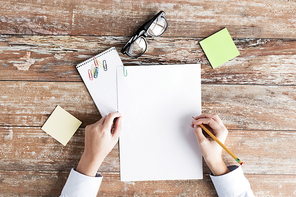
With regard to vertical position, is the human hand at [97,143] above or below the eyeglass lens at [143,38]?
below

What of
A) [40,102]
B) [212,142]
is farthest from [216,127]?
[40,102]

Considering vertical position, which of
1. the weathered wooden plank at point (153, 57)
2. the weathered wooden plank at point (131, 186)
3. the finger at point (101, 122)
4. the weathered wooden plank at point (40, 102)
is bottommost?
the weathered wooden plank at point (131, 186)

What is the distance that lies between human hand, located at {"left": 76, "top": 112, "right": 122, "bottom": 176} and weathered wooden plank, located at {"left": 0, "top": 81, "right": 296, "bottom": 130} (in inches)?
2.9

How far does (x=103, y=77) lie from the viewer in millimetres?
990

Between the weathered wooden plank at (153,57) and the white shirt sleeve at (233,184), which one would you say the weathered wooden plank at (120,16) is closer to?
the weathered wooden plank at (153,57)

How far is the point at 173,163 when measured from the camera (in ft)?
3.29

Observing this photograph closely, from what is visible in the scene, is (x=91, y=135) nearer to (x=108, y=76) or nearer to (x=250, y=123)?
(x=108, y=76)

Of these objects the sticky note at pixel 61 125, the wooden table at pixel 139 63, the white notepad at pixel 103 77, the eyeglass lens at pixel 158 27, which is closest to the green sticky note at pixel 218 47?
the wooden table at pixel 139 63

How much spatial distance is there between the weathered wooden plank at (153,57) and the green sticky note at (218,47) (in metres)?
0.02

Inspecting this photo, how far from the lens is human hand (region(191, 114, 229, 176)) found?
0.95m

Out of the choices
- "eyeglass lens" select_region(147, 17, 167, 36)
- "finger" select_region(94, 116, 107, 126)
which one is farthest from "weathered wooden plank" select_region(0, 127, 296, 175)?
"eyeglass lens" select_region(147, 17, 167, 36)

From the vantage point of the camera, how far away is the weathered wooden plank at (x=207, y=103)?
1.00 meters

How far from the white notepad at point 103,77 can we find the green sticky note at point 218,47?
39cm

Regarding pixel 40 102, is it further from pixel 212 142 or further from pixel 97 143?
pixel 212 142
